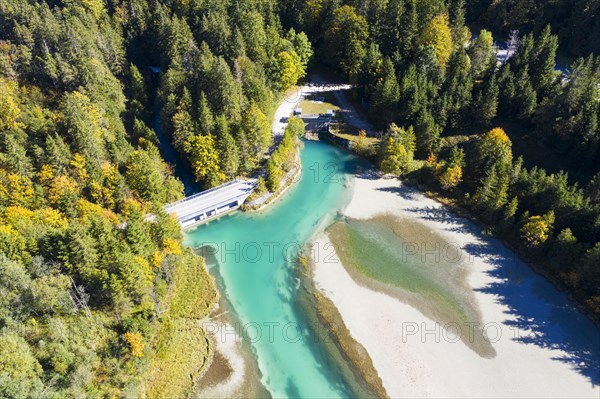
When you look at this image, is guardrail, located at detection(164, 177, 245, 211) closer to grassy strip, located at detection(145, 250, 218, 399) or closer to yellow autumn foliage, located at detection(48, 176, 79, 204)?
grassy strip, located at detection(145, 250, 218, 399)

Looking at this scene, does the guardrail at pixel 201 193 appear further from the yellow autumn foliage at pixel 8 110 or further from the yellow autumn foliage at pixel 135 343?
the yellow autumn foliage at pixel 8 110

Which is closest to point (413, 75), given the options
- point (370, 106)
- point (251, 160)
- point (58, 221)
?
point (370, 106)

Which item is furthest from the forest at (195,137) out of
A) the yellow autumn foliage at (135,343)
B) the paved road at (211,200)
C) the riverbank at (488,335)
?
the riverbank at (488,335)

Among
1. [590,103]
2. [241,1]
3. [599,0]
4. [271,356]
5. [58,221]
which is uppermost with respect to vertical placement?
[241,1]

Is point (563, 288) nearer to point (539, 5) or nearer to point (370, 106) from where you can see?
point (370, 106)

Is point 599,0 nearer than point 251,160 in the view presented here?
No

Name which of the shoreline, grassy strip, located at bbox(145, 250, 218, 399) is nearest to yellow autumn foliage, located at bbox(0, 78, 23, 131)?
grassy strip, located at bbox(145, 250, 218, 399)

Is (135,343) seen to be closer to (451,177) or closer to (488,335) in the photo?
(488,335)

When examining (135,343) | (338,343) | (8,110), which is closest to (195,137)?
(8,110)
